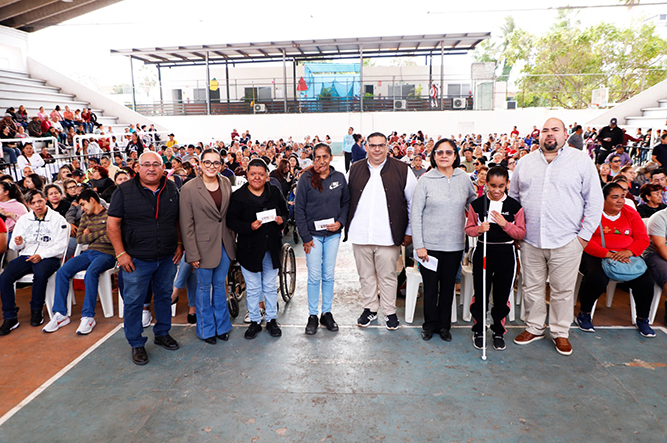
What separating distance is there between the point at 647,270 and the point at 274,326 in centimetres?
352

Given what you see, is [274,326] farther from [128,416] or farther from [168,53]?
[168,53]

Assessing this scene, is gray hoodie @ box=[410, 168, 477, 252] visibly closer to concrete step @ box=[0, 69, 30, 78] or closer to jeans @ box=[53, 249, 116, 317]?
jeans @ box=[53, 249, 116, 317]

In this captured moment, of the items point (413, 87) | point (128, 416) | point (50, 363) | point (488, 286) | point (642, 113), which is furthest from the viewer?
point (413, 87)

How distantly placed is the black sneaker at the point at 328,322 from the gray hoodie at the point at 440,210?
1.08 metres

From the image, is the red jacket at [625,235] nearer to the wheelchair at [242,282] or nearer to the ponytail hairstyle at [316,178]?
the ponytail hairstyle at [316,178]

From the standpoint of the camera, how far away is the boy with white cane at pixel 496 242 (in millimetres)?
3447

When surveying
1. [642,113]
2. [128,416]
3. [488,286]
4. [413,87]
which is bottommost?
[128,416]

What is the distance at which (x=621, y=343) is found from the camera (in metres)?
3.65

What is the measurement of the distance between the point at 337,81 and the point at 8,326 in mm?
20608

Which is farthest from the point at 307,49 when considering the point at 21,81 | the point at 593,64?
the point at 593,64

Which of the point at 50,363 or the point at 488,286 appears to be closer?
the point at 50,363

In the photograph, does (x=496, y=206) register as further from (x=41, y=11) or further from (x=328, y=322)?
(x=41, y=11)

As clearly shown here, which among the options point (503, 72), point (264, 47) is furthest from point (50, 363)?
point (503, 72)

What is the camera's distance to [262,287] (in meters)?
3.94
